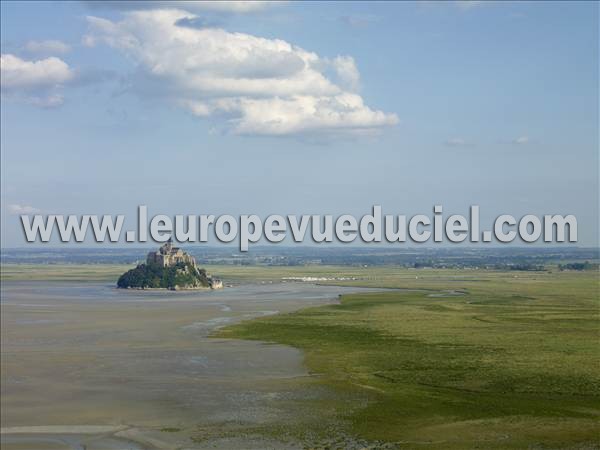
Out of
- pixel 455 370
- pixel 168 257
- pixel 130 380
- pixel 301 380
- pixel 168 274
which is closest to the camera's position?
pixel 130 380

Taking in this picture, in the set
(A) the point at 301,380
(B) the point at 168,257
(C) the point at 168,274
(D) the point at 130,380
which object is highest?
(B) the point at 168,257

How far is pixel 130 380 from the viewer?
31.9 metres

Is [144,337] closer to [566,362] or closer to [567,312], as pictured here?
[566,362]

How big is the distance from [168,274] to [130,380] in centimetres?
8103

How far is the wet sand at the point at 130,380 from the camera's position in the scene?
23938mm

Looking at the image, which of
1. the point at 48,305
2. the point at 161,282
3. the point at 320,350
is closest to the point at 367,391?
the point at 320,350

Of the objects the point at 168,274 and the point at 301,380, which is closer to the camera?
the point at 301,380

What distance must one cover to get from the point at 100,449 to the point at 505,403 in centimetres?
1447

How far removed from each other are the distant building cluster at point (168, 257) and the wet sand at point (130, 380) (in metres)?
53.1

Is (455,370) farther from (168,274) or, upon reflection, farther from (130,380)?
(168,274)

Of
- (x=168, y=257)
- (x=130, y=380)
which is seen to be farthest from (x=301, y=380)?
(x=168, y=257)

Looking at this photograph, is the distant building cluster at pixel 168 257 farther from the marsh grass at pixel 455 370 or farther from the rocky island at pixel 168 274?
the marsh grass at pixel 455 370

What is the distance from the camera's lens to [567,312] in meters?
63.4

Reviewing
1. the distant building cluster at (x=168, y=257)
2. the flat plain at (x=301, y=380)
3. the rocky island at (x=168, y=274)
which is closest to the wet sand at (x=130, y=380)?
the flat plain at (x=301, y=380)
